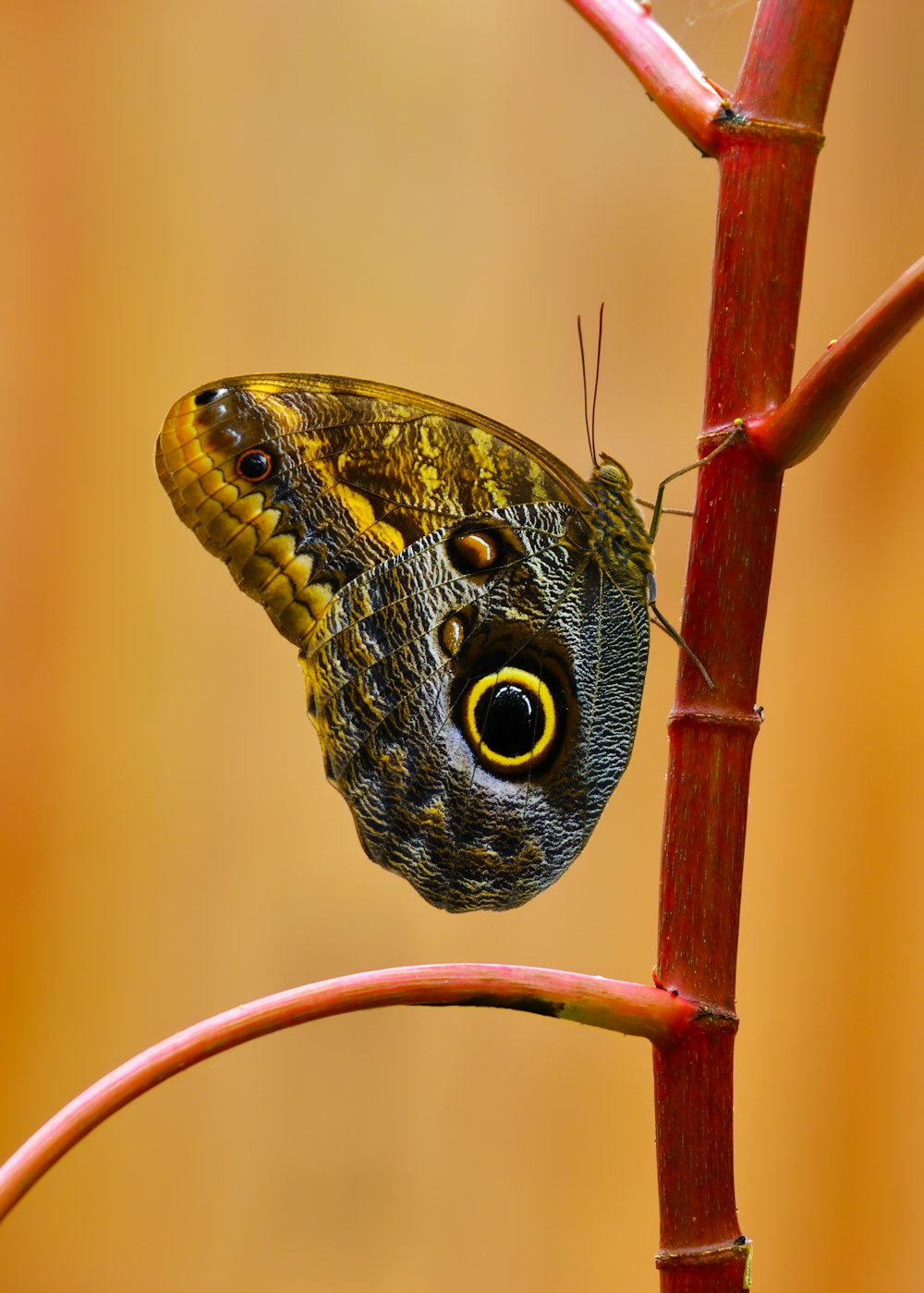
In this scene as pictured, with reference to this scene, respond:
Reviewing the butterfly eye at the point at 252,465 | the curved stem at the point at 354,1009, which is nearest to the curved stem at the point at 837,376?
the curved stem at the point at 354,1009

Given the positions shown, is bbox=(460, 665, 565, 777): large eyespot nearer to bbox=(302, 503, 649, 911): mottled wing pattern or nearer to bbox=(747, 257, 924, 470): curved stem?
bbox=(302, 503, 649, 911): mottled wing pattern

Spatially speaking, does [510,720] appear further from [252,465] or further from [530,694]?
[252,465]

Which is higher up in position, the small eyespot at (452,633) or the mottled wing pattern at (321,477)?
the mottled wing pattern at (321,477)

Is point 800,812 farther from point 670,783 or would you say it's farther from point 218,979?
point 670,783

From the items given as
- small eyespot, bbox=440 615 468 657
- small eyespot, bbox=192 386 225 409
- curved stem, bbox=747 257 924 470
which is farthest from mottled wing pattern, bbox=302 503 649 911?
curved stem, bbox=747 257 924 470

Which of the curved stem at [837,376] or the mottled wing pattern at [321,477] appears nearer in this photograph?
the curved stem at [837,376]

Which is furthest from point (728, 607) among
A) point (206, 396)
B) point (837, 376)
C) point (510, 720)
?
point (206, 396)

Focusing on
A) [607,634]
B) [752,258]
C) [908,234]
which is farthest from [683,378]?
[752,258]

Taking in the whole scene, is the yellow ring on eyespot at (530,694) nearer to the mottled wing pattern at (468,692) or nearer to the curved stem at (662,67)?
the mottled wing pattern at (468,692)
